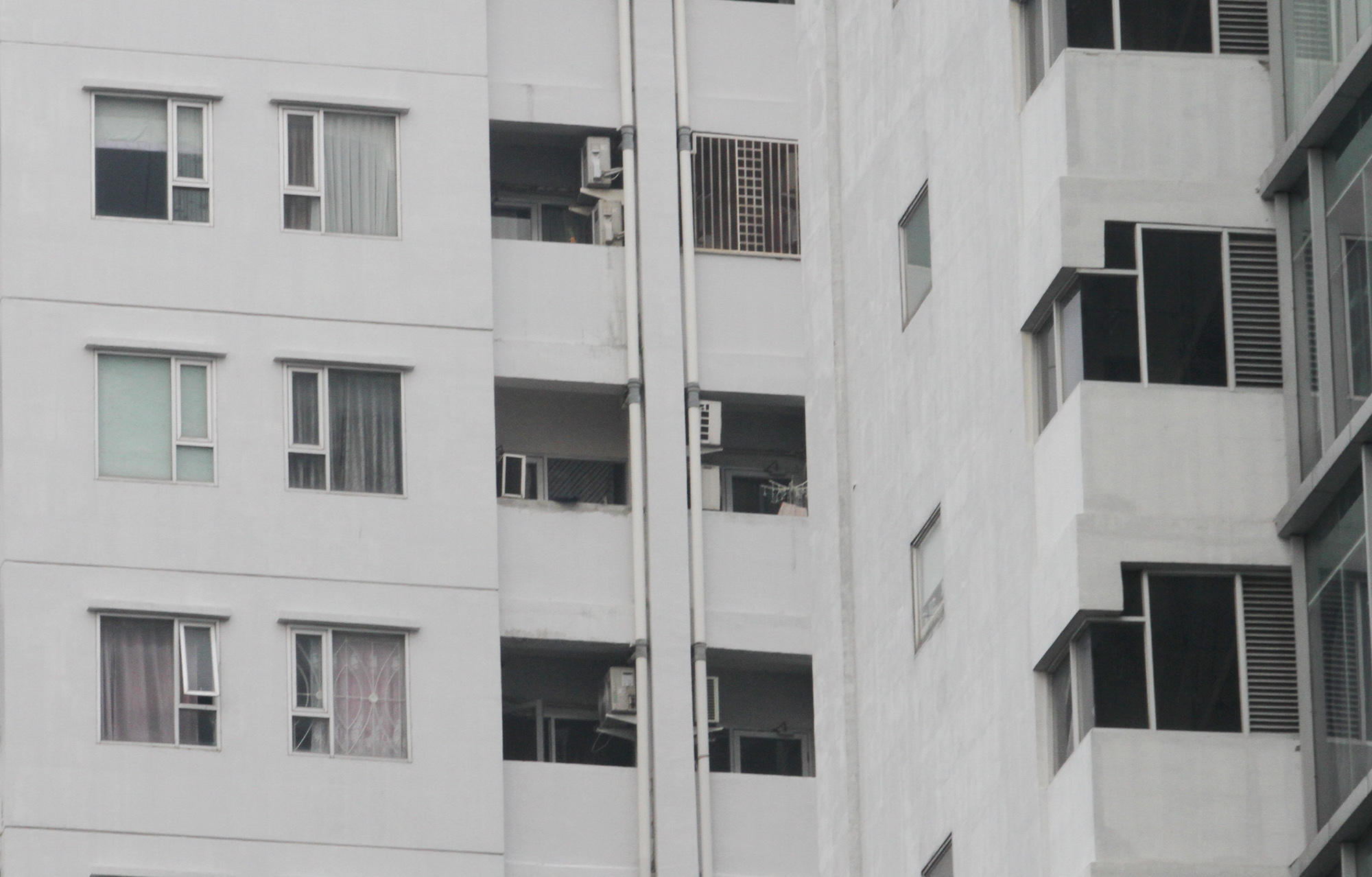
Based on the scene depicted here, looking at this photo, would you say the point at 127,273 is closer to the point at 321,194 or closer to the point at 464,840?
the point at 321,194

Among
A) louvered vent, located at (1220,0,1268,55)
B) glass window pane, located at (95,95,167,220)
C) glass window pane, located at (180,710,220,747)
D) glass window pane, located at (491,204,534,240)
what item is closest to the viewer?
louvered vent, located at (1220,0,1268,55)

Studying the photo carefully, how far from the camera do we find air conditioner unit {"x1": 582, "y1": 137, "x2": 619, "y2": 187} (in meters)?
43.1

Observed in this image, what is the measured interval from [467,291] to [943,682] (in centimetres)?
1252

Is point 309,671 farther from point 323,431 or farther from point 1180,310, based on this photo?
point 1180,310

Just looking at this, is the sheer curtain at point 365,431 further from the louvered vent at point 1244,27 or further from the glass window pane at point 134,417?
the louvered vent at point 1244,27

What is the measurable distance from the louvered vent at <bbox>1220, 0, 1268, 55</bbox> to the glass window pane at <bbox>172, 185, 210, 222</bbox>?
16.1 m

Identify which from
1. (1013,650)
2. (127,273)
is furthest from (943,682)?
(127,273)

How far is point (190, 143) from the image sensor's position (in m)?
41.5

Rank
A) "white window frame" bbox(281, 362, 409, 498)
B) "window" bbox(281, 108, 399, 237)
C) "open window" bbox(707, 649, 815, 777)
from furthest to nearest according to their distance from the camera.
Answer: "open window" bbox(707, 649, 815, 777) < "window" bbox(281, 108, 399, 237) < "white window frame" bbox(281, 362, 409, 498)

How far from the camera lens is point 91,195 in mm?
40844

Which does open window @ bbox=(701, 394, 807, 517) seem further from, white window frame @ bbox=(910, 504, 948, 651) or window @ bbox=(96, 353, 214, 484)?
white window frame @ bbox=(910, 504, 948, 651)

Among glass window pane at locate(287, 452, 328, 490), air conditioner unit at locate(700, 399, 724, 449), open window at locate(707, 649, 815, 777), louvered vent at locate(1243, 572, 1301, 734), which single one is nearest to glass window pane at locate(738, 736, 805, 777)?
open window at locate(707, 649, 815, 777)

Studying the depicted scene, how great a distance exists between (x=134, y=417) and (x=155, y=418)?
0.23 meters

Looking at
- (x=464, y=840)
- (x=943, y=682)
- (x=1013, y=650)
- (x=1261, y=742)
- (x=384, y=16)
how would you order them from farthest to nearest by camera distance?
(x=384, y=16), (x=464, y=840), (x=943, y=682), (x=1013, y=650), (x=1261, y=742)
